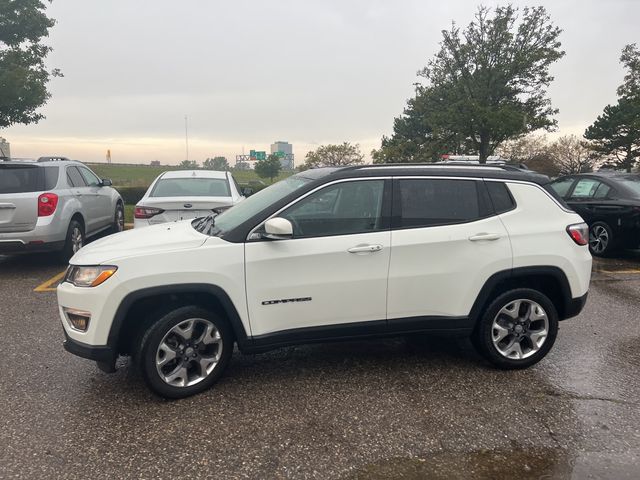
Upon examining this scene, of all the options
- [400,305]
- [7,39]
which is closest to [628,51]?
[7,39]

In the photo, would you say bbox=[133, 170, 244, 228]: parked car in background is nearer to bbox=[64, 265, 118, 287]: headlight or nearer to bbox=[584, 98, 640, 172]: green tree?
bbox=[64, 265, 118, 287]: headlight

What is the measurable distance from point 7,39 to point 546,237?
21.8m

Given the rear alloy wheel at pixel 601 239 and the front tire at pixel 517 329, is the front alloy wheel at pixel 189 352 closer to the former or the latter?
the front tire at pixel 517 329

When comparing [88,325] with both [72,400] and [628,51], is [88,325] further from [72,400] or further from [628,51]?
[628,51]

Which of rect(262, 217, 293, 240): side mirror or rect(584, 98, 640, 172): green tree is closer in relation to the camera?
rect(262, 217, 293, 240): side mirror

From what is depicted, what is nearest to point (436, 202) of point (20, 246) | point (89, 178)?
point (20, 246)

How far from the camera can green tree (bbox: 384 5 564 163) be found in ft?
106

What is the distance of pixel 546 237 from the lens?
3.86m

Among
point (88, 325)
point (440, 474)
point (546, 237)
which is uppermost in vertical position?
point (546, 237)

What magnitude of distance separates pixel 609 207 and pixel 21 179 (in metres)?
9.19

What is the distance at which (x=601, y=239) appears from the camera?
8.33m

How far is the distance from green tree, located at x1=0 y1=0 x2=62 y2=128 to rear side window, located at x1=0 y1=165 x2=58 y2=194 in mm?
12454

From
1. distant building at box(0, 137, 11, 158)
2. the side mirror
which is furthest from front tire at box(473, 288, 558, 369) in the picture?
distant building at box(0, 137, 11, 158)

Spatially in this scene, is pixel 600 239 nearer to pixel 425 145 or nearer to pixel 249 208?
pixel 249 208
